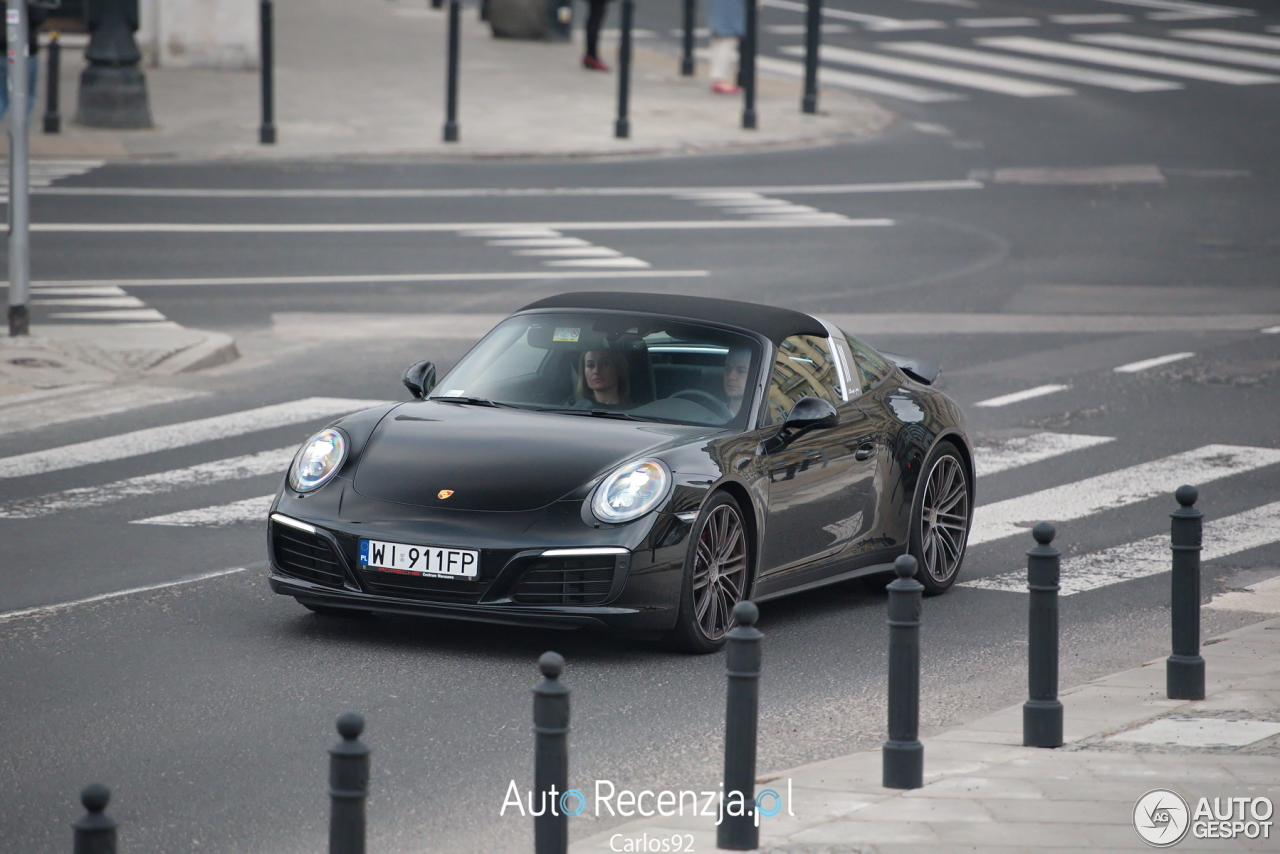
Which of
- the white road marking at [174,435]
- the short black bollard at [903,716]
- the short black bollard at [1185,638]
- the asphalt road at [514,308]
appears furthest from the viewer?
the white road marking at [174,435]

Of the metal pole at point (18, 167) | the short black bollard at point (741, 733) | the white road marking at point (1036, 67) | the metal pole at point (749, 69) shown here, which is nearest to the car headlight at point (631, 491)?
the short black bollard at point (741, 733)

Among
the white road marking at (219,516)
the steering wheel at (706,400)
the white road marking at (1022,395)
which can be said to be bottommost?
the white road marking at (1022,395)

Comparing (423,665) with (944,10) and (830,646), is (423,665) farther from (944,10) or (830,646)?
(944,10)

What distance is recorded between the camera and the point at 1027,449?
13172 millimetres

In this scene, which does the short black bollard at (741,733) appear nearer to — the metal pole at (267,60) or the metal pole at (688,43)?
the metal pole at (267,60)

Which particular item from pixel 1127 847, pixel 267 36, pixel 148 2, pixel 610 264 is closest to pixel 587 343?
pixel 1127 847

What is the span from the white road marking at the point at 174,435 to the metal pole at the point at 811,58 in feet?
57.9

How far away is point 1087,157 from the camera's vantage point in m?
27.7

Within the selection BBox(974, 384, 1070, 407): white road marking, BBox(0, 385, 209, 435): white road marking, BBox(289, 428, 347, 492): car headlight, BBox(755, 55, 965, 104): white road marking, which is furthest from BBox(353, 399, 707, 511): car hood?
BBox(755, 55, 965, 104): white road marking

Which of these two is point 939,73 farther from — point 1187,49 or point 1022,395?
point 1022,395

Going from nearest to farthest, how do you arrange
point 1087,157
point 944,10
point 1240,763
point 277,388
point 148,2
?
point 1240,763
point 277,388
point 1087,157
point 148,2
point 944,10

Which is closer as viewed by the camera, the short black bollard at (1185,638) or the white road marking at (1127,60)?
the short black bollard at (1185,638)

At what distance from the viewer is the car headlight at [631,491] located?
789 cm

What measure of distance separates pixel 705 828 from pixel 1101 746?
1731 mm
